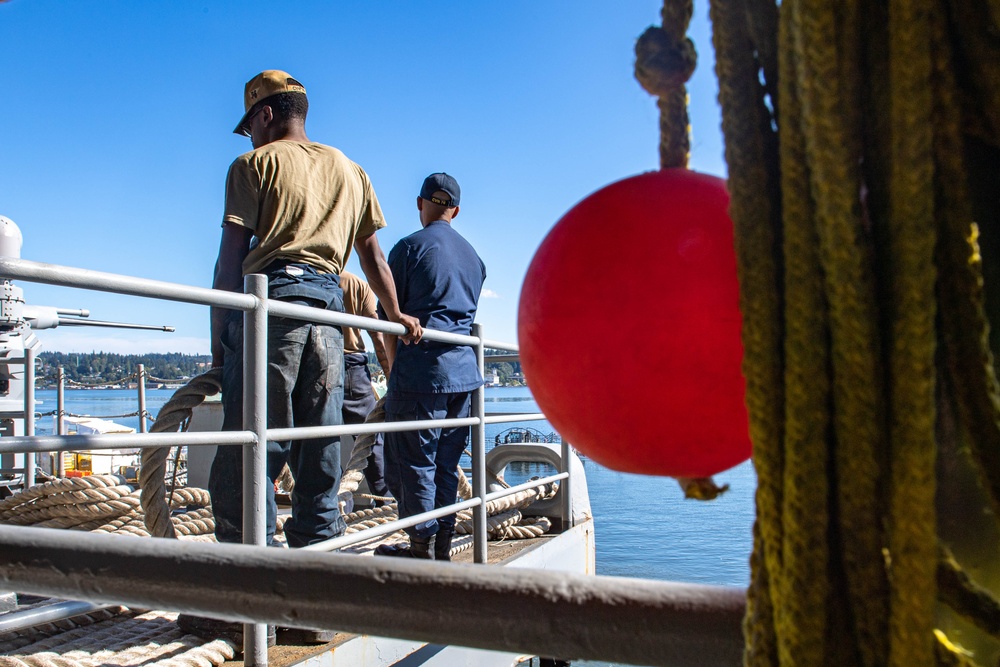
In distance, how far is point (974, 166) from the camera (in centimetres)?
58

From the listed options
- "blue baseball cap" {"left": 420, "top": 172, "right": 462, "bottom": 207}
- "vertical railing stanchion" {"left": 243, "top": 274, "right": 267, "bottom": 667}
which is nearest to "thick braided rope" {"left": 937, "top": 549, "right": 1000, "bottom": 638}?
"vertical railing stanchion" {"left": 243, "top": 274, "right": 267, "bottom": 667}

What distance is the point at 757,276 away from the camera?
0.54 meters

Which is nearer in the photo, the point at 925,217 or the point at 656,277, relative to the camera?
the point at 925,217

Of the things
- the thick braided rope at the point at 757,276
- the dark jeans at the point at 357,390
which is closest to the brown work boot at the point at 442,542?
the dark jeans at the point at 357,390

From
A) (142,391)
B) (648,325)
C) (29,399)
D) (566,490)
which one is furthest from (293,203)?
(142,391)

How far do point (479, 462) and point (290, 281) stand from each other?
1240 millimetres

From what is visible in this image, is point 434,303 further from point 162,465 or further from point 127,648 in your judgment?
point 127,648

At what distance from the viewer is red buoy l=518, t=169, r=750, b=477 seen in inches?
24.4

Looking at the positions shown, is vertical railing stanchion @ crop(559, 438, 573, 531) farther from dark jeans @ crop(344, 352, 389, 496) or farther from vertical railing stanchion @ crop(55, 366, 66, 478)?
vertical railing stanchion @ crop(55, 366, 66, 478)

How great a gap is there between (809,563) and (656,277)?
24 cm

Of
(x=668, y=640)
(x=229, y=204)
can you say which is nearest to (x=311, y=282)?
(x=229, y=204)

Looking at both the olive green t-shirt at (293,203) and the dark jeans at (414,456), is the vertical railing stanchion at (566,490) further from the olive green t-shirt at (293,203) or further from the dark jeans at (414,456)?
the olive green t-shirt at (293,203)

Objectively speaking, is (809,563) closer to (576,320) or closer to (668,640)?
(668,640)

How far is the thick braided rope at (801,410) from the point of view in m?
0.48
